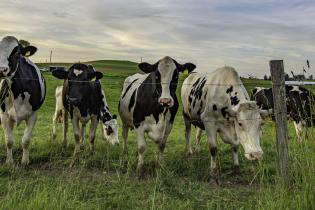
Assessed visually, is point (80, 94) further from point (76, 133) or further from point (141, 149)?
point (141, 149)

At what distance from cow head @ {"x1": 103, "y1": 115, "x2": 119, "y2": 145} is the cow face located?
22.4 ft

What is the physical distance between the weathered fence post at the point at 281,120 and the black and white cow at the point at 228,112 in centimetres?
86

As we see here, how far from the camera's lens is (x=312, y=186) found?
5.36m

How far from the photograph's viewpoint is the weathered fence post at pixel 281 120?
6098 millimetres

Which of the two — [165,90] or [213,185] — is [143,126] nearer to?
[165,90]

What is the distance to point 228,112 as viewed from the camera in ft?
26.5

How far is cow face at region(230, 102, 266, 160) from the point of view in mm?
7320

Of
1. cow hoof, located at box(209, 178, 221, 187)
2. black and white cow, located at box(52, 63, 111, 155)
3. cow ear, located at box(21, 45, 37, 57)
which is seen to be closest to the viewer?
cow hoof, located at box(209, 178, 221, 187)

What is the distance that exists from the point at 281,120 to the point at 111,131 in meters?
9.06

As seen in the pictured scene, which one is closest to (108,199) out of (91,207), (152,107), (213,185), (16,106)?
(91,207)

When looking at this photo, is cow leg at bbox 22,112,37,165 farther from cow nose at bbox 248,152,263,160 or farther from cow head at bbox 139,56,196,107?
cow nose at bbox 248,152,263,160

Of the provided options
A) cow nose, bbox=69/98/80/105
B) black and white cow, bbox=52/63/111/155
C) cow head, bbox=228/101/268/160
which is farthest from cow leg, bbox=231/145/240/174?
cow nose, bbox=69/98/80/105

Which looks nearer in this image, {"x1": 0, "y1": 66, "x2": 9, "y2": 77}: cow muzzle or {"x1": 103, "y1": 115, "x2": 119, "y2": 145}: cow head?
{"x1": 0, "y1": 66, "x2": 9, "y2": 77}: cow muzzle

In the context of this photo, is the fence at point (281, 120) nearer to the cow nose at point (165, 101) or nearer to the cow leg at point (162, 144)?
the cow nose at point (165, 101)
